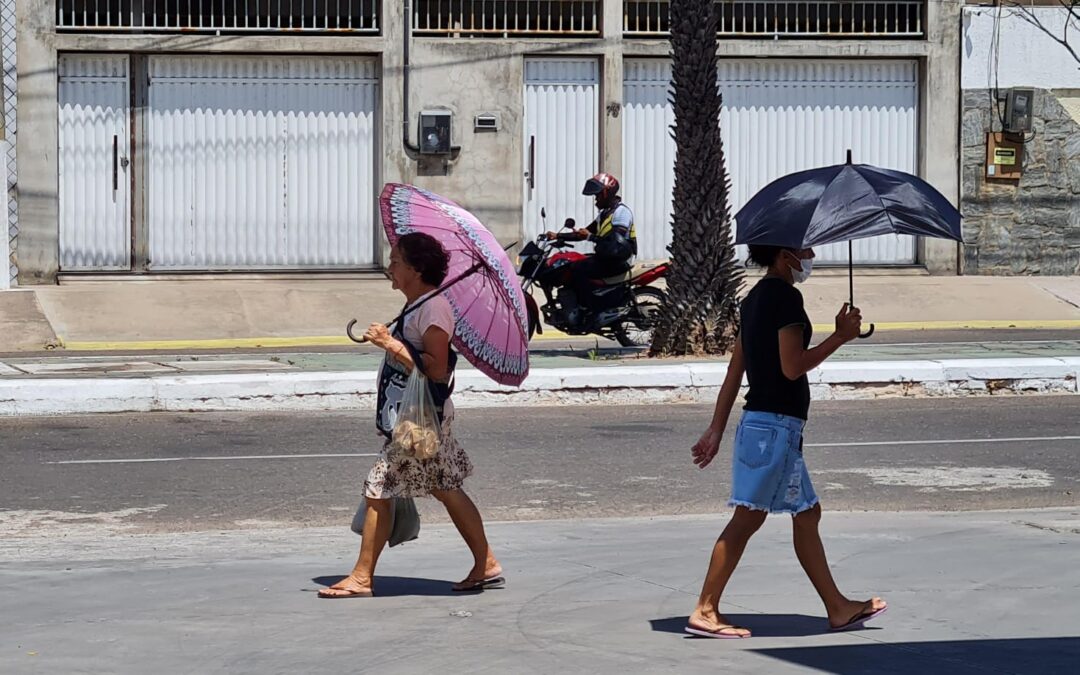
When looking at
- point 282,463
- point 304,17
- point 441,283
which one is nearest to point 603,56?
point 304,17

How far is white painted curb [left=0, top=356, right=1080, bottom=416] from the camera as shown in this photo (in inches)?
500

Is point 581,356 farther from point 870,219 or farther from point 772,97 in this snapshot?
point 870,219

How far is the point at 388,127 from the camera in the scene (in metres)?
21.7

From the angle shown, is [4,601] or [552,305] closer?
[4,601]

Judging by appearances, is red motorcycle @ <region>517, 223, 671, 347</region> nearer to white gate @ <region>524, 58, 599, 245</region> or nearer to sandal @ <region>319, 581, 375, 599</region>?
white gate @ <region>524, 58, 599, 245</region>

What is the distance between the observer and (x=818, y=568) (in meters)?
6.16

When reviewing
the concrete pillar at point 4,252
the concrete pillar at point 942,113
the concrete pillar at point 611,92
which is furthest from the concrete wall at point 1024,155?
the concrete pillar at point 4,252

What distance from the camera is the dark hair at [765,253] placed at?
6.05 meters

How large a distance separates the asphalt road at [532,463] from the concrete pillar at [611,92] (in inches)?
365

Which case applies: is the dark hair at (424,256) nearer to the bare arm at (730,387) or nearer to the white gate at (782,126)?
the bare arm at (730,387)

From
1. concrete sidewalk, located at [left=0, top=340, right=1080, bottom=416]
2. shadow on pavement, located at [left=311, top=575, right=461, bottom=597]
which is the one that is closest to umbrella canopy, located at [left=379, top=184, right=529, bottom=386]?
shadow on pavement, located at [left=311, top=575, right=461, bottom=597]

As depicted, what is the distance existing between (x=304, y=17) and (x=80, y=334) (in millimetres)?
5467

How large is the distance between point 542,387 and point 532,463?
9.80 feet

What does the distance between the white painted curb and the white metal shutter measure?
8632 mm
